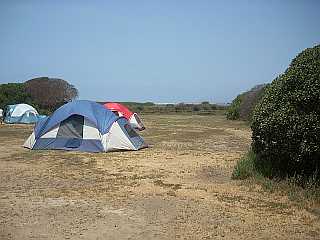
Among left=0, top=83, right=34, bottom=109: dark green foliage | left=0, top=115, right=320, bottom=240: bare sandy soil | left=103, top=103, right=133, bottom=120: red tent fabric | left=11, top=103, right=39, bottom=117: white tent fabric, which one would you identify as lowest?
left=0, top=115, right=320, bottom=240: bare sandy soil

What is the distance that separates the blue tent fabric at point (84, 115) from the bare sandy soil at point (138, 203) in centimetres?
251

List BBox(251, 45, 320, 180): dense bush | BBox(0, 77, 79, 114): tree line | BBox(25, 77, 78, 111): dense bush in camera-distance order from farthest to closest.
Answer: BBox(25, 77, 78, 111): dense bush
BBox(0, 77, 79, 114): tree line
BBox(251, 45, 320, 180): dense bush

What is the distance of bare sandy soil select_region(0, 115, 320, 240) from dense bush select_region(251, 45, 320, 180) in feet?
3.23

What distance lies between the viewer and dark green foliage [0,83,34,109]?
42.1 m

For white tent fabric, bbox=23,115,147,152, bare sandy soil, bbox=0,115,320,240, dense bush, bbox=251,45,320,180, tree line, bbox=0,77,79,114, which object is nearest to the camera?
bare sandy soil, bbox=0,115,320,240

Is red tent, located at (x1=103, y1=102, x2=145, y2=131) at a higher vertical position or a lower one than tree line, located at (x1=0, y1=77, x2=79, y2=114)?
lower

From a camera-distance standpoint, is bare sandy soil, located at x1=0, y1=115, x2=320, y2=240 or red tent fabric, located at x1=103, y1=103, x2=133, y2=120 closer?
bare sandy soil, located at x1=0, y1=115, x2=320, y2=240

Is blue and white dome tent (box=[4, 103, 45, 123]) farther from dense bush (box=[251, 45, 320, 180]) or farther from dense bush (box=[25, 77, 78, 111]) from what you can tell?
dense bush (box=[251, 45, 320, 180])

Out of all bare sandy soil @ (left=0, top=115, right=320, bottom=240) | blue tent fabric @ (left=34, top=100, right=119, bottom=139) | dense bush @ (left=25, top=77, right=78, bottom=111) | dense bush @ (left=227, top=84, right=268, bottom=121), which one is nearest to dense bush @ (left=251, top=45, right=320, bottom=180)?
bare sandy soil @ (left=0, top=115, right=320, bottom=240)

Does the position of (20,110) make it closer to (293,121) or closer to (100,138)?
(100,138)

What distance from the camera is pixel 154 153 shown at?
14680mm

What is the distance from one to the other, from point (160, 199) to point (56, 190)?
2.40m

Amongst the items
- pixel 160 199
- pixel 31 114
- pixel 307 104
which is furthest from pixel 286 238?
pixel 31 114

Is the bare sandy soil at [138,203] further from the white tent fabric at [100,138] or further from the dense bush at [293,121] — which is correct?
the white tent fabric at [100,138]
